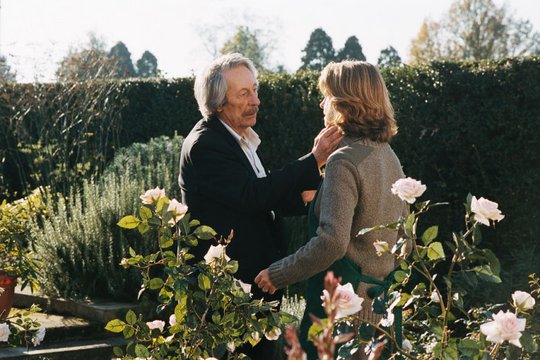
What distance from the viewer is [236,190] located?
3107 millimetres

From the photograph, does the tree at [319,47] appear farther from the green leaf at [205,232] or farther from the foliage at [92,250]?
the green leaf at [205,232]

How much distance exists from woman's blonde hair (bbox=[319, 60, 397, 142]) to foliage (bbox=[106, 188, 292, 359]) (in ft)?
1.98

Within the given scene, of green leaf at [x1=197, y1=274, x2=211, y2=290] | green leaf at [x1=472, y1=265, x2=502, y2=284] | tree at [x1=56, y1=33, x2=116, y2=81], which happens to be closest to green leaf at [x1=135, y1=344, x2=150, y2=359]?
green leaf at [x1=197, y1=274, x2=211, y2=290]

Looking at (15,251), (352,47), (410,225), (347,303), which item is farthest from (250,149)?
(352,47)

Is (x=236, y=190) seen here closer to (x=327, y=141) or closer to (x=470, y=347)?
(x=327, y=141)

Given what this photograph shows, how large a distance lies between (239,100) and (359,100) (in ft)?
2.24

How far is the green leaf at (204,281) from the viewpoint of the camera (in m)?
2.75

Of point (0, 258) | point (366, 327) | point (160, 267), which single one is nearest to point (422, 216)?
point (160, 267)

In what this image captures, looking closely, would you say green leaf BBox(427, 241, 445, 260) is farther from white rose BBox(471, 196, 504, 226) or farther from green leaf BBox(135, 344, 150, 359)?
green leaf BBox(135, 344, 150, 359)

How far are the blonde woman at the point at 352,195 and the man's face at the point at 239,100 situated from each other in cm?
51

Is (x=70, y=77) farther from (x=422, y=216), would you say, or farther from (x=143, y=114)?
(x=422, y=216)

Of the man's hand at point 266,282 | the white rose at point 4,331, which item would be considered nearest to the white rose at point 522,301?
the man's hand at point 266,282

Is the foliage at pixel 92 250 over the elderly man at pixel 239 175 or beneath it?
beneath

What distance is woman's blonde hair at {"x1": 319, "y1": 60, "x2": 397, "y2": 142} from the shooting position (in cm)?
282
